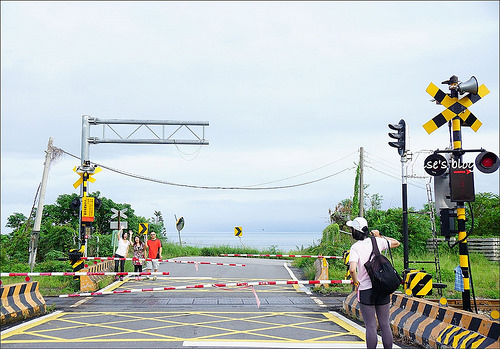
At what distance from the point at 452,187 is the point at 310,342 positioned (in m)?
3.28

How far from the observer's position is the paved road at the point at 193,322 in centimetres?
862

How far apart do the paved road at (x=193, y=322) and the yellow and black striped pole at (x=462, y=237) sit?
178 centimetres

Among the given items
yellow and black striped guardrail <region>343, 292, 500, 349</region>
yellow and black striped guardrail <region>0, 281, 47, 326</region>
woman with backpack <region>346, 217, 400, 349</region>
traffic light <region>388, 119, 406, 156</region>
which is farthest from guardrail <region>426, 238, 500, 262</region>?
woman with backpack <region>346, 217, 400, 349</region>

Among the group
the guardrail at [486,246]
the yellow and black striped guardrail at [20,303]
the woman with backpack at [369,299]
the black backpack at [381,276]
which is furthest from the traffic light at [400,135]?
the guardrail at [486,246]

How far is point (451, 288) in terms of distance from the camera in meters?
16.1

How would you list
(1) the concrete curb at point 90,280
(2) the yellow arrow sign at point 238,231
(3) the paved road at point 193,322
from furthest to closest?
(2) the yellow arrow sign at point 238,231 → (1) the concrete curb at point 90,280 → (3) the paved road at point 193,322

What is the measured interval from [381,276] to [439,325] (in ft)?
5.75

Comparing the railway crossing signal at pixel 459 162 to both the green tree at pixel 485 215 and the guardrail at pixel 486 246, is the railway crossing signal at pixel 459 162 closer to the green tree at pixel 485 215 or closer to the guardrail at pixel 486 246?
the guardrail at pixel 486 246

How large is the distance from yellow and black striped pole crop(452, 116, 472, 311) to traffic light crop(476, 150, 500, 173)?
1.47ft

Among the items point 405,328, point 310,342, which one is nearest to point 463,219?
point 405,328

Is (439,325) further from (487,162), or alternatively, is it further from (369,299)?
(487,162)

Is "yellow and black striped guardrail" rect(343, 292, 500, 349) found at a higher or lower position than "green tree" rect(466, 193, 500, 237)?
lower

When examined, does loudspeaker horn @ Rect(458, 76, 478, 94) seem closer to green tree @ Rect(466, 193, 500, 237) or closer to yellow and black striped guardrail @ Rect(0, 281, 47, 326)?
yellow and black striped guardrail @ Rect(0, 281, 47, 326)

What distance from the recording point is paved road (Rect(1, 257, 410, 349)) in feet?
28.3
